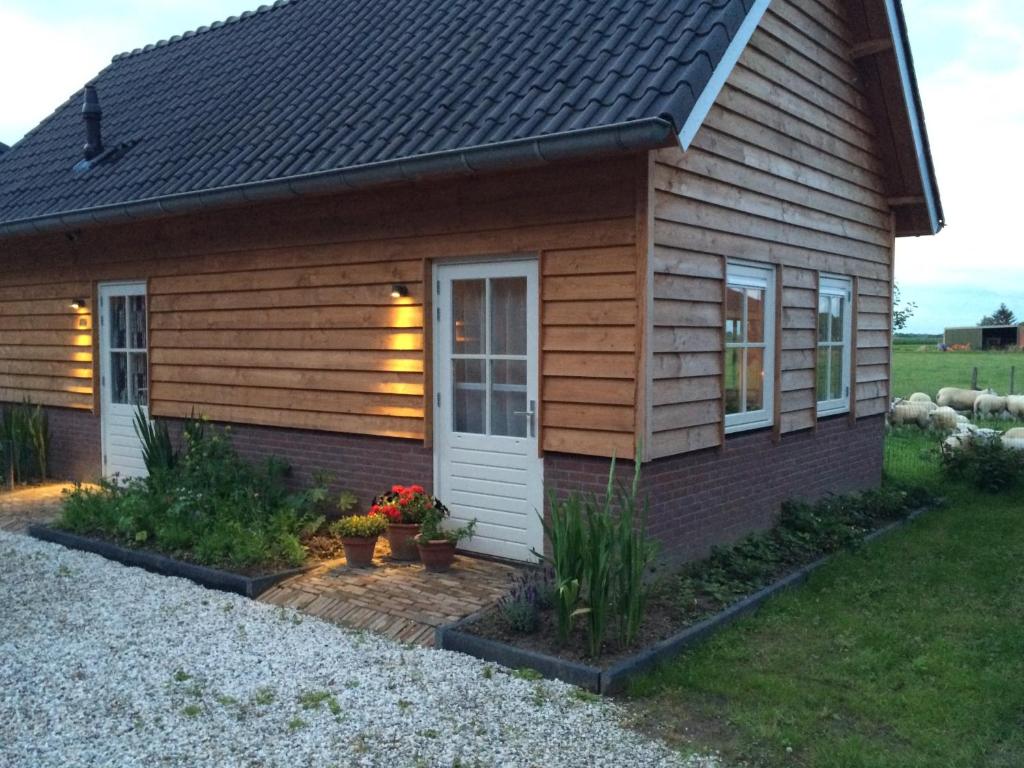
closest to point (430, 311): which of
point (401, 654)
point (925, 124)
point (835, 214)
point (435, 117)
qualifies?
point (435, 117)

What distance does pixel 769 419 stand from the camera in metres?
7.83

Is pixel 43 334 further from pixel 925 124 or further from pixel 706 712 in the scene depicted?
pixel 925 124

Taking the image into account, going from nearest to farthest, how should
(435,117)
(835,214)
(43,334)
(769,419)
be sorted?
(435,117) < (769,419) < (835,214) < (43,334)

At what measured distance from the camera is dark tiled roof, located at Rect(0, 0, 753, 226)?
6.10 metres

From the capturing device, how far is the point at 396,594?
6.14 meters

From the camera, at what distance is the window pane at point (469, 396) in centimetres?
701

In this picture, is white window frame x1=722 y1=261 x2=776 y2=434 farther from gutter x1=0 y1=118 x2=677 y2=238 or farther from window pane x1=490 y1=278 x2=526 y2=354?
gutter x1=0 y1=118 x2=677 y2=238

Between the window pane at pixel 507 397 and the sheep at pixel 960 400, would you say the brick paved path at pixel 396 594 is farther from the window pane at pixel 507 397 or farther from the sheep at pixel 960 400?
the sheep at pixel 960 400

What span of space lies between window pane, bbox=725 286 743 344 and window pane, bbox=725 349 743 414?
4.3 inches

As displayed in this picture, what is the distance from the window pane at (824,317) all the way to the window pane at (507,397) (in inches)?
136

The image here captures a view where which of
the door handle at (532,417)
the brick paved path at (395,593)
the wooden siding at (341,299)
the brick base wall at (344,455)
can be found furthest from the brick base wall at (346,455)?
the door handle at (532,417)

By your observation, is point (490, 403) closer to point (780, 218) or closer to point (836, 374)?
point (780, 218)

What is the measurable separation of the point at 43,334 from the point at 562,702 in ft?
28.0

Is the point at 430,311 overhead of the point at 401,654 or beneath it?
overhead
